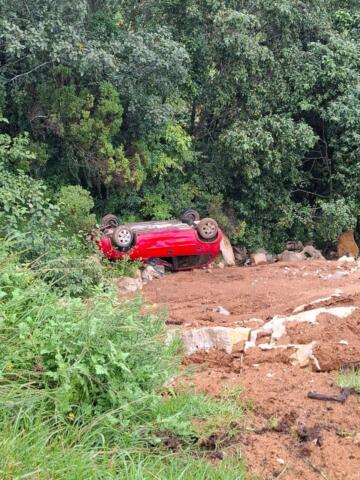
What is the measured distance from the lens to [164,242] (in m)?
11.7

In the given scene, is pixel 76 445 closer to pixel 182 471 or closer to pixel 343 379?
pixel 182 471

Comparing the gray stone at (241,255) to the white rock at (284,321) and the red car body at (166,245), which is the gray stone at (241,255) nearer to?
the red car body at (166,245)

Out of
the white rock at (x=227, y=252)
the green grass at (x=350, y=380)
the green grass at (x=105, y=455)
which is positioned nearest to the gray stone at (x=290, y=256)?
the white rock at (x=227, y=252)

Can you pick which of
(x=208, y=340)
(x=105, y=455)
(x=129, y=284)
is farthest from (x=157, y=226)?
(x=105, y=455)

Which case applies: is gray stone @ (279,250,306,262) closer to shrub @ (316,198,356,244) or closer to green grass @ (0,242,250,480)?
shrub @ (316,198,356,244)

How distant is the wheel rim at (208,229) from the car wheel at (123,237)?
1.50 meters

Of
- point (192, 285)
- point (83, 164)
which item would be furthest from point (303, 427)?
point (83, 164)

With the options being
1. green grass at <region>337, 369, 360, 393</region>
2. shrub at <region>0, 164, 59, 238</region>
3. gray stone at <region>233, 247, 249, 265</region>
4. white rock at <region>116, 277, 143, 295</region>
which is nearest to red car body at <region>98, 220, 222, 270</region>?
white rock at <region>116, 277, 143, 295</region>

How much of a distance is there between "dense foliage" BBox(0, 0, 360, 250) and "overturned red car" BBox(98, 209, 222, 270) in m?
0.96

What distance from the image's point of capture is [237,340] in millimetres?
5379

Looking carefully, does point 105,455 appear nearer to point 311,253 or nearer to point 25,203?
point 25,203

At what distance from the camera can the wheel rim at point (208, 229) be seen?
1198cm

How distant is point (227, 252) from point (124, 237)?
131 inches

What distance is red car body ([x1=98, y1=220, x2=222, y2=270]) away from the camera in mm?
11180
